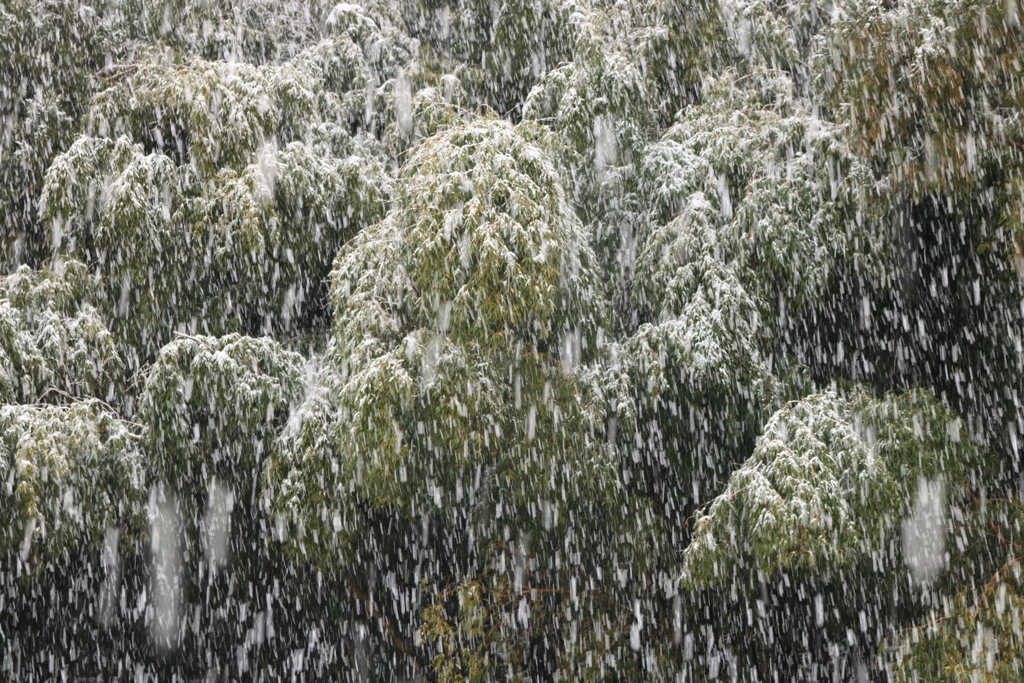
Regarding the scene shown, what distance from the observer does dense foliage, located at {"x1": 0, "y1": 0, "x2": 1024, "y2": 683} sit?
16.6 ft

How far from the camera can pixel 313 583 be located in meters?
6.36

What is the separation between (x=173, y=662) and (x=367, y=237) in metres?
3.14

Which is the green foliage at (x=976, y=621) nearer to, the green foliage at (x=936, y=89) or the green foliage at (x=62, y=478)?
the green foliage at (x=936, y=89)

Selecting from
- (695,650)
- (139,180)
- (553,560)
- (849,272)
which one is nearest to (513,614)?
(553,560)

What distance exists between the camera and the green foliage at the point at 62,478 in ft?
16.5

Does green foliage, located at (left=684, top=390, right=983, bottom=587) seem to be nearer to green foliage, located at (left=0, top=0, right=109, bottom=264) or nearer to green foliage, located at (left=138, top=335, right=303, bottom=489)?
green foliage, located at (left=138, top=335, right=303, bottom=489)

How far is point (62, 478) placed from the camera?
509cm

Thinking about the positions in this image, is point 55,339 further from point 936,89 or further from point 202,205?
point 936,89

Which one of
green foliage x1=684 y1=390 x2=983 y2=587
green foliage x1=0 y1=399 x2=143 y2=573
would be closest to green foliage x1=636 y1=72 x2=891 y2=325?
green foliage x1=684 y1=390 x2=983 y2=587

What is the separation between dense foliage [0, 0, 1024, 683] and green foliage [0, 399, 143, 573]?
2 centimetres

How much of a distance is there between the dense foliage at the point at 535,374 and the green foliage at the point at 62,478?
0.06 feet

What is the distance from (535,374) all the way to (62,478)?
7.92 feet

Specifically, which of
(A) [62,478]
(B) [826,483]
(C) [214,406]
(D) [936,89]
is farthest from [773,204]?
(A) [62,478]

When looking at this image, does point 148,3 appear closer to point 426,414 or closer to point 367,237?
point 367,237
